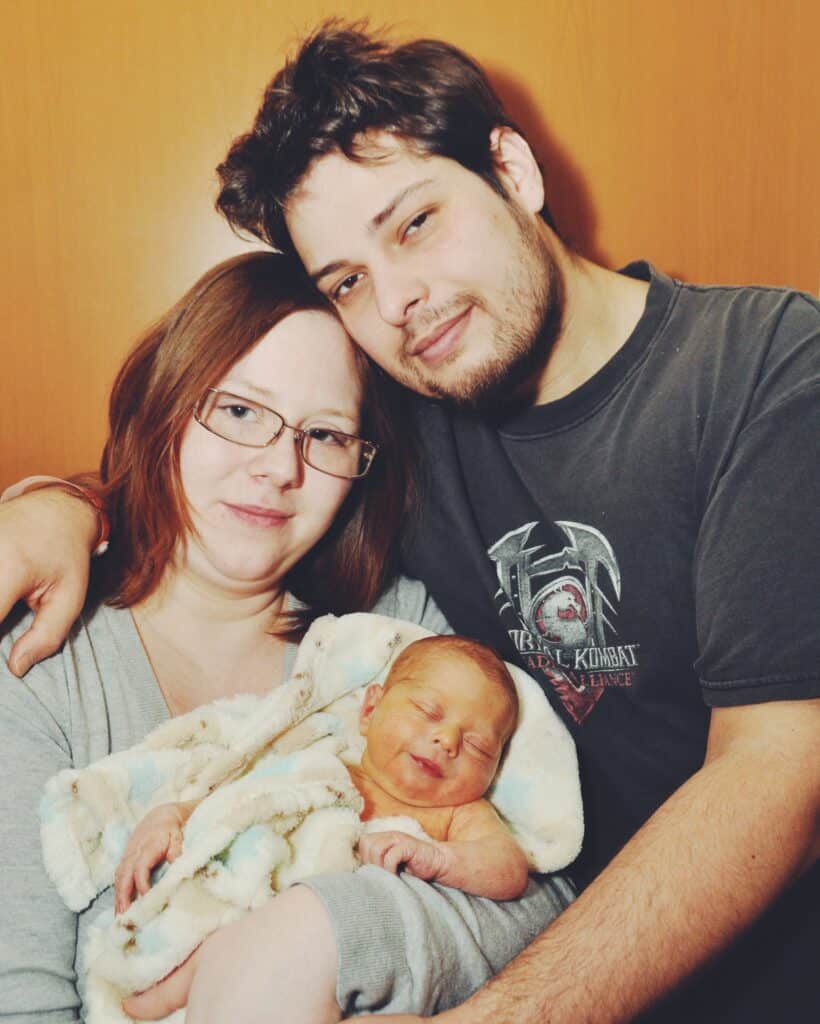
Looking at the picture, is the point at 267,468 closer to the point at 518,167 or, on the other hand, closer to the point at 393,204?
the point at 393,204

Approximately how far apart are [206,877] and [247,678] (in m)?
0.46

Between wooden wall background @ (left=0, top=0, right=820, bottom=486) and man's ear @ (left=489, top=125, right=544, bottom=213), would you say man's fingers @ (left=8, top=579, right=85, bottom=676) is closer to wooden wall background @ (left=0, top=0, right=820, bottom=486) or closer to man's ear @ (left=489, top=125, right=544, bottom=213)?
wooden wall background @ (left=0, top=0, right=820, bottom=486)

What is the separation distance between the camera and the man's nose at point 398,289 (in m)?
1.42

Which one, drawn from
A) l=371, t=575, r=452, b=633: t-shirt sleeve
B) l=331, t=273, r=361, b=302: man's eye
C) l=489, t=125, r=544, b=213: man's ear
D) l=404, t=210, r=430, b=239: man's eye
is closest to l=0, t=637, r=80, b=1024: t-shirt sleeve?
l=371, t=575, r=452, b=633: t-shirt sleeve

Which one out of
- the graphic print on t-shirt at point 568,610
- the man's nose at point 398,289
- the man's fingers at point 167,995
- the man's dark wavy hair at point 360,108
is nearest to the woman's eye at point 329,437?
the man's nose at point 398,289

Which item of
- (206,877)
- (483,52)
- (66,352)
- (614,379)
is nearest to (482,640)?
(614,379)

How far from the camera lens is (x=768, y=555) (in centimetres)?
108

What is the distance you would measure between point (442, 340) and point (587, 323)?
0.27m

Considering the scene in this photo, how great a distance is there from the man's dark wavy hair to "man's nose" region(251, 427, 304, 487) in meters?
0.46

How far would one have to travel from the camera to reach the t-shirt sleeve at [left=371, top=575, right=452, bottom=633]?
169 centimetres

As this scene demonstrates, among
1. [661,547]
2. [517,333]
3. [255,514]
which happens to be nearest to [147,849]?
[255,514]

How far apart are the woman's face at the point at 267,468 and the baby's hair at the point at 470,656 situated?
0.29 m

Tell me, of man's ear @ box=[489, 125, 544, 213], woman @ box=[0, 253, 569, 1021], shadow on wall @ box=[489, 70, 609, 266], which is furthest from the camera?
shadow on wall @ box=[489, 70, 609, 266]

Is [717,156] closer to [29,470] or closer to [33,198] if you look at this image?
[33,198]
